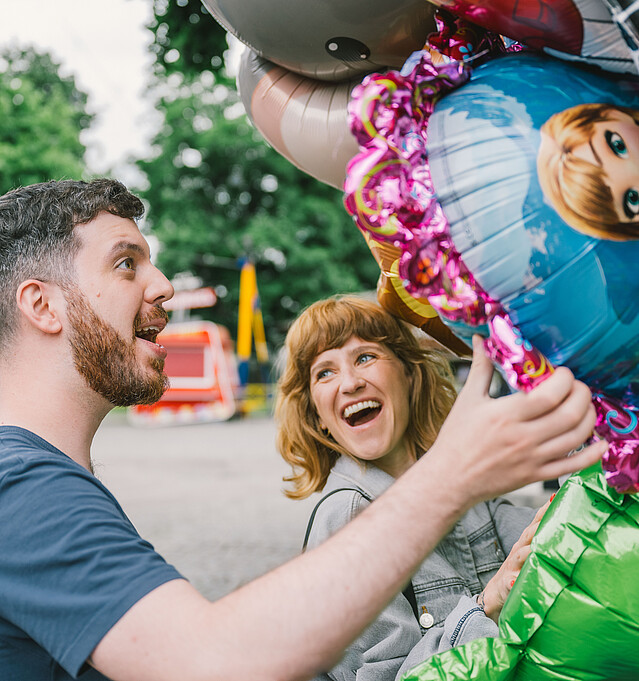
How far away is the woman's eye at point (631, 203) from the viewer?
3.08 feet

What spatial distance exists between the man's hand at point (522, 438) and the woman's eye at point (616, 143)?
30 cm

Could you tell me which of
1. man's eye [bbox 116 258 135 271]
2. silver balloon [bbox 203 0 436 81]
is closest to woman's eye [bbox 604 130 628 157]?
silver balloon [bbox 203 0 436 81]

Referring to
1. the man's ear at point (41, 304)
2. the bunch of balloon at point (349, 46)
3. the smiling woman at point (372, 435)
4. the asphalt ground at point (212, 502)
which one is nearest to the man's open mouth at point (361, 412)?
the smiling woman at point (372, 435)

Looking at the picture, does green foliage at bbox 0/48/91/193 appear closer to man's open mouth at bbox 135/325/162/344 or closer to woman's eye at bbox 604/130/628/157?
man's open mouth at bbox 135/325/162/344

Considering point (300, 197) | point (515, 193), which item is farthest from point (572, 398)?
point (300, 197)

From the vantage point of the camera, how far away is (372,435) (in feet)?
6.35

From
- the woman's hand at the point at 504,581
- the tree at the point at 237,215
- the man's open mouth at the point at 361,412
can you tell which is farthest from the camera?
the tree at the point at 237,215

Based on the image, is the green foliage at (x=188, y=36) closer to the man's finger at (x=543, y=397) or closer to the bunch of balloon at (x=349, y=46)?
the bunch of balloon at (x=349, y=46)

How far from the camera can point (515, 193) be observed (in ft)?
3.08

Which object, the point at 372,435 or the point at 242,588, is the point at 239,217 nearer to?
the point at 372,435

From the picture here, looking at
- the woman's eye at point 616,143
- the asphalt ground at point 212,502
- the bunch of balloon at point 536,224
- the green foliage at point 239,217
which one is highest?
the woman's eye at point 616,143

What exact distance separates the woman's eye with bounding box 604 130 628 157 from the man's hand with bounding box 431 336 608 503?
296mm

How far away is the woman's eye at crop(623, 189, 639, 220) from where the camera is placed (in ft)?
3.08

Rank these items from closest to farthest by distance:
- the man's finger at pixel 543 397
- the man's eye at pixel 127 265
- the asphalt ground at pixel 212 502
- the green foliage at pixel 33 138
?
the man's finger at pixel 543 397
the man's eye at pixel 127 265
the asphalt ground at pixel 212 502
the green foliage at pixel 33 138
